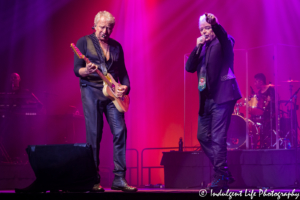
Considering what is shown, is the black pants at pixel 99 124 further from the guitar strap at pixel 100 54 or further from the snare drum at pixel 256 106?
the snare drum at pixel 256 106

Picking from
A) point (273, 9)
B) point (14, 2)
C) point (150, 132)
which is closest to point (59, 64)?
point (14, 2)

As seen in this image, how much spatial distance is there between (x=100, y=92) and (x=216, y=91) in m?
1.36

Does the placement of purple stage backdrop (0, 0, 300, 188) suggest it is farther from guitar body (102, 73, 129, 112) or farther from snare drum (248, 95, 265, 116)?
guitar body (102, 73, 129, 112)

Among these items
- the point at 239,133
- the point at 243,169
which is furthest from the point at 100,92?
the point at 239,133

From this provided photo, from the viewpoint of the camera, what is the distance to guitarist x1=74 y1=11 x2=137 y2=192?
3658 mm

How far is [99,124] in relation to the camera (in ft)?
12.2

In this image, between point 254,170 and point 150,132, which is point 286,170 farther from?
point 150,132

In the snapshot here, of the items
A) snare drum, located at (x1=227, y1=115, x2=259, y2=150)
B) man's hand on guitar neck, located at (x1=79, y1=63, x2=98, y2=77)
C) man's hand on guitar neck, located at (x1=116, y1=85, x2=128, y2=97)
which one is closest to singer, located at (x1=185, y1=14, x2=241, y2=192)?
man's hand on guitar neck, located at (x1=116, y1=85, x2=128, y2=97)

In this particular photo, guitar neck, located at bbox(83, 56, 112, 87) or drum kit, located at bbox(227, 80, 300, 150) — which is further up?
guitar neck, located at bbox(83, 56, 112, 87)

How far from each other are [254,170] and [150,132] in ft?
13.5

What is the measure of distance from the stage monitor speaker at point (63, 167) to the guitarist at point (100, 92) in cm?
48

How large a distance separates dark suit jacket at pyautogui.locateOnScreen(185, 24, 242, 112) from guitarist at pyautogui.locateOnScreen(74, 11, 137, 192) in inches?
41.8

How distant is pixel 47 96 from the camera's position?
9.01m

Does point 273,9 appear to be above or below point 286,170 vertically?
above
